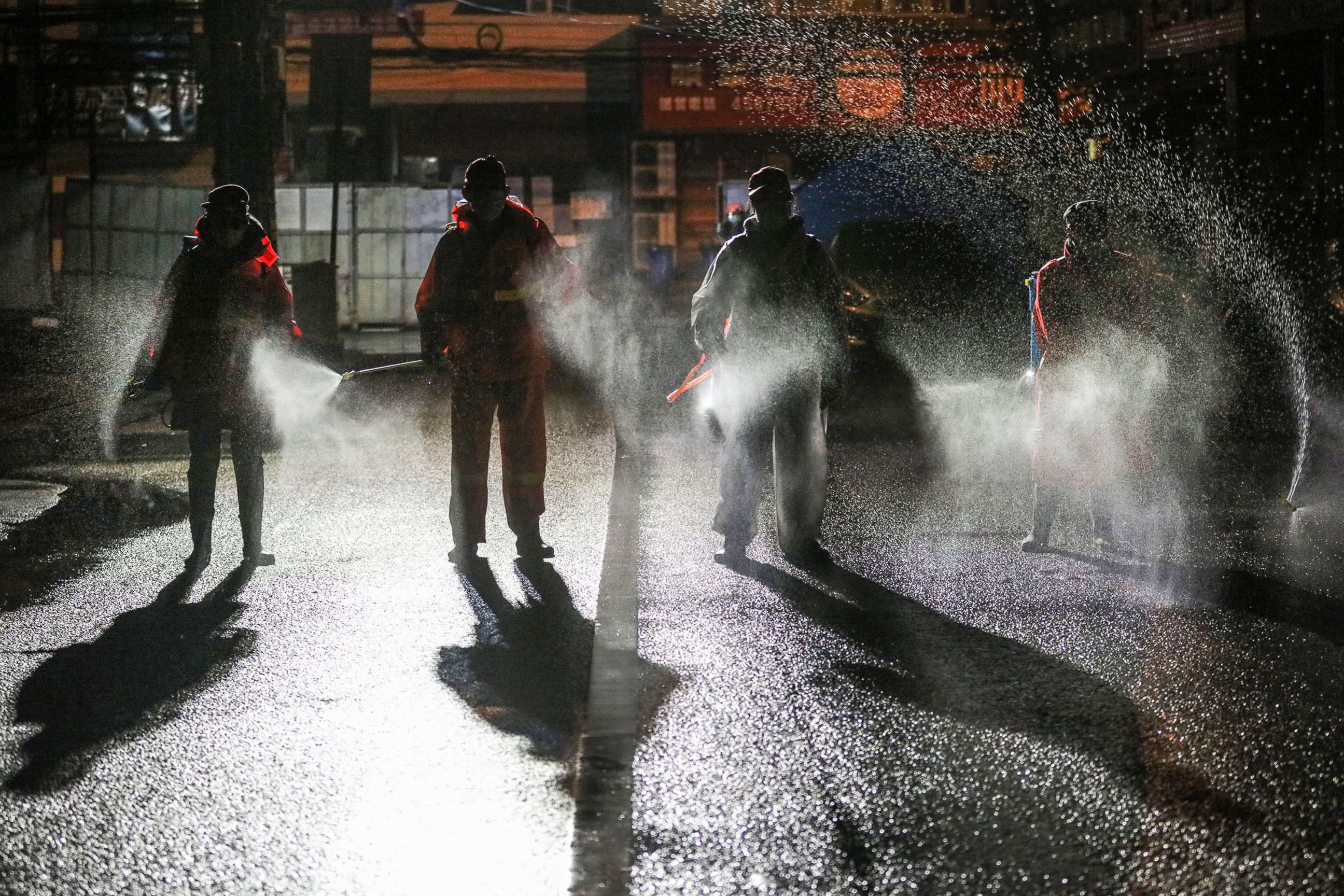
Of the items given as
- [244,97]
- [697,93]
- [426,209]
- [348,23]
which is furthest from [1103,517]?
[348,23]

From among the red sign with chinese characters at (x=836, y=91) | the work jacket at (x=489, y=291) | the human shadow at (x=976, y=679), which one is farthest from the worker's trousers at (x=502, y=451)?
the red sign with chinese characters at (x=836, y=91)

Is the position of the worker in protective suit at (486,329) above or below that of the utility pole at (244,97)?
below

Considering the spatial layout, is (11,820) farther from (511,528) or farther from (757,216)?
(757,216)

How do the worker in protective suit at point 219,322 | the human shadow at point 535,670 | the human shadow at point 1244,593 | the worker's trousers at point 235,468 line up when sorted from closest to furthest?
the human shadow at point 535,670, the human shadow at point 1244,593, the worker in protective suit at point 219,322, the worker's trousers at point 235,468

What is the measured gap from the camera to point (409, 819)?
11.8 ft

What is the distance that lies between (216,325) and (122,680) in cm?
200

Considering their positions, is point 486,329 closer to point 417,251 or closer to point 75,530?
point 75,530

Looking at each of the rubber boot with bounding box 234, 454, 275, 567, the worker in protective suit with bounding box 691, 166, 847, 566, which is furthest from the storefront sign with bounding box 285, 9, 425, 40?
the worker in protective suit with bounding box 691, 166, 847, 566

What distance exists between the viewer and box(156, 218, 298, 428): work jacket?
21.2 feet

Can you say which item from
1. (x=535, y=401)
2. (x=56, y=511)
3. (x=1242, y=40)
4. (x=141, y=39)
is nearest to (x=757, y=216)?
(x=535, y=401)

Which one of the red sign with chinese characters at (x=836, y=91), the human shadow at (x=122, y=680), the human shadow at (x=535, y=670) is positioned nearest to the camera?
the human shadow at (x=122, y=680)

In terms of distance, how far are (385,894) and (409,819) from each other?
0.44m

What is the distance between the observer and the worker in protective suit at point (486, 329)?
A: 662 cm

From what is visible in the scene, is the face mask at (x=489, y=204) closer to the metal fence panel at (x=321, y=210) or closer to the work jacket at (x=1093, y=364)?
the work jacket at (x=1093, y=364)
